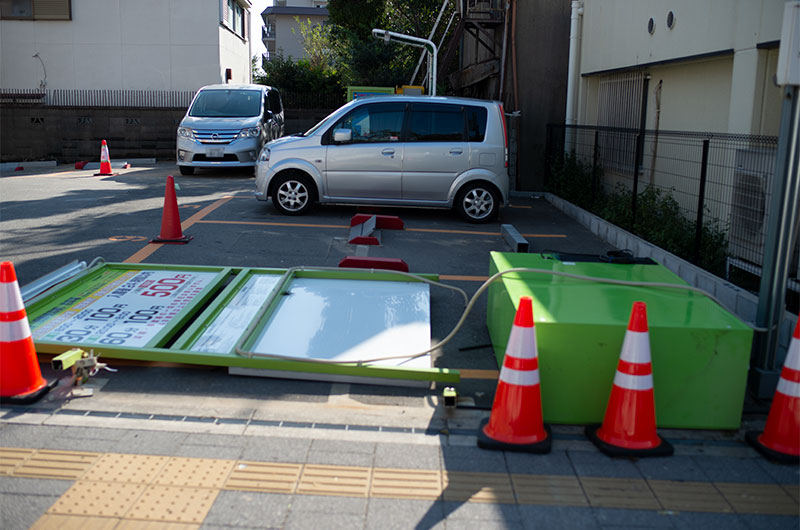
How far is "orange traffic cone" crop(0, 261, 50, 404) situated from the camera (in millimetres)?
4457

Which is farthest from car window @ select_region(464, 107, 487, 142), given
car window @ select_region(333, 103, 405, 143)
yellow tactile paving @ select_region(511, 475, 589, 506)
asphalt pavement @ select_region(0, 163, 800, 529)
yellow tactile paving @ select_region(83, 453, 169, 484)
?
yellow tactile paving @ select_region(83, 453, 169, 484)

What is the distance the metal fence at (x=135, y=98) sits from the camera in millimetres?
24750

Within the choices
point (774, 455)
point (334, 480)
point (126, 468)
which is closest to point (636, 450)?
point (774, 455)

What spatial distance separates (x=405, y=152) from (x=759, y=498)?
812 cm

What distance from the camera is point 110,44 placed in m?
25.2

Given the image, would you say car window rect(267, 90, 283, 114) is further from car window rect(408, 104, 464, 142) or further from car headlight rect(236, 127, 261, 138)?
car window rect(408, 104, 464, 142)

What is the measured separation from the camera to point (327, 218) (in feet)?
37.0

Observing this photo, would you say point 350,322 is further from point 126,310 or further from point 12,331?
point 12,331

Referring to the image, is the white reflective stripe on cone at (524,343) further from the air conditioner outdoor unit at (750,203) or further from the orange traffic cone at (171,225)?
the orange traffic cone at (171,225)

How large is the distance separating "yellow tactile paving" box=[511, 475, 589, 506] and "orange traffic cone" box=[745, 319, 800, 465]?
4.17 feet

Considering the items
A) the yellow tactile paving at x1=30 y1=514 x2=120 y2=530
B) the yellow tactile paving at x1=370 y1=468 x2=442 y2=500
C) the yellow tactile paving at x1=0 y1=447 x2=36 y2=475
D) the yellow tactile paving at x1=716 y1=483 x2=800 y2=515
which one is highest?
the yellow tactile paving at x1=0 y1=447 x2=36 y2=475

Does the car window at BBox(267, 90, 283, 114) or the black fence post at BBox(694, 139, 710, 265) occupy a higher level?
the car window at BBox(267, 90, 283, 114)

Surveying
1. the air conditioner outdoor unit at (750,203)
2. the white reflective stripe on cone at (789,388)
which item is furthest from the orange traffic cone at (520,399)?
the air conditioner outdoor unit at (750,203)

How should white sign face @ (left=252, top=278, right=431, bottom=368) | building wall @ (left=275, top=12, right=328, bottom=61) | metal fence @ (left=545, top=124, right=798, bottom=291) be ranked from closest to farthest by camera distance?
white sign face @ (left=252, top=278, right=431, bottom=368) < metal fence @ (left=545, top=124, right=798, bottom=291) < building wall @ (left=275, top=12, right=328, bottom=61)
